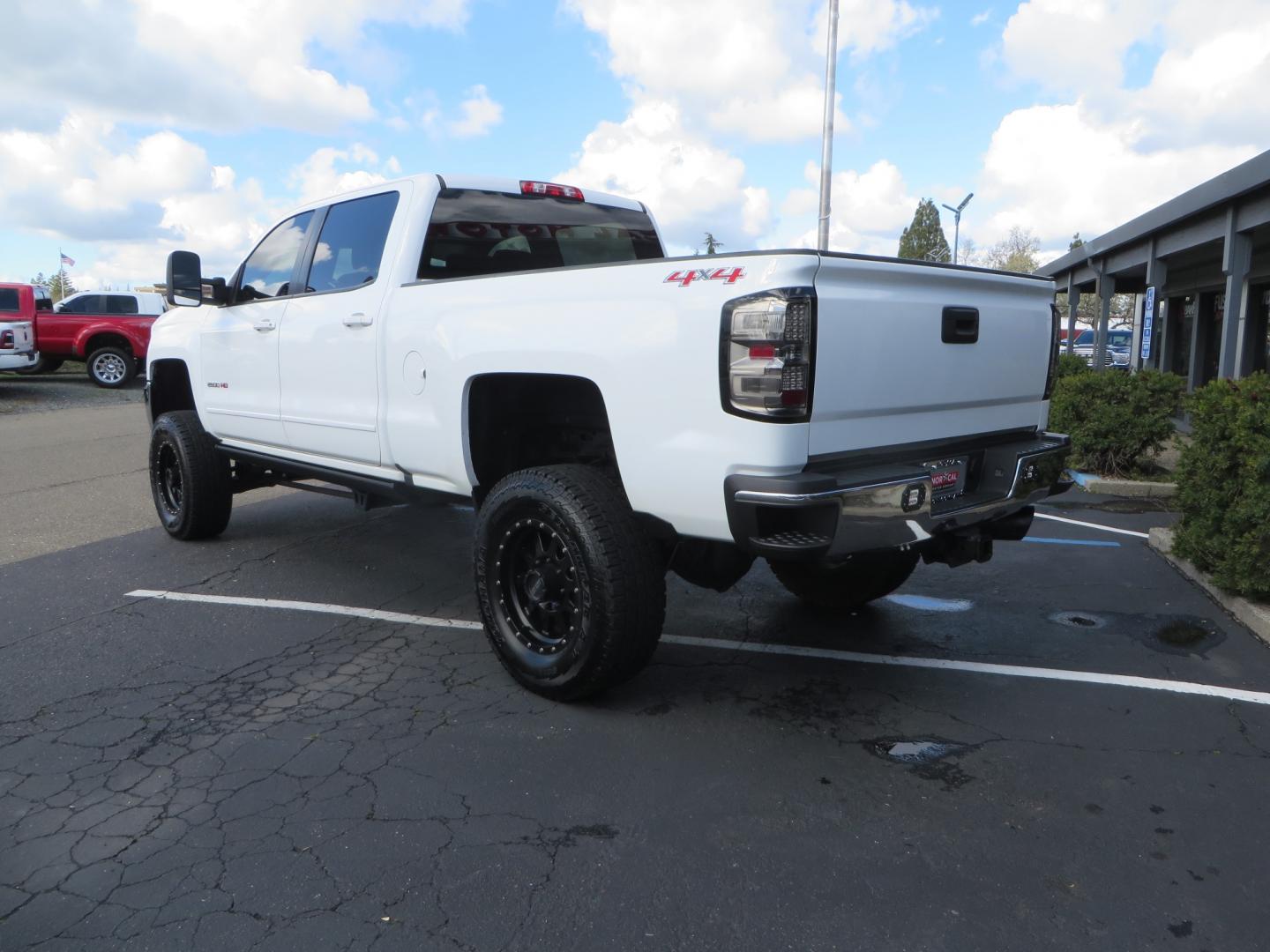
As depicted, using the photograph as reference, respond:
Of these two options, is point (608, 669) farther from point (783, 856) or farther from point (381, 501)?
point (381, 501)

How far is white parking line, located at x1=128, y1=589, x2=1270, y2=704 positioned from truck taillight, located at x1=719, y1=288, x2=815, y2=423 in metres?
1.79

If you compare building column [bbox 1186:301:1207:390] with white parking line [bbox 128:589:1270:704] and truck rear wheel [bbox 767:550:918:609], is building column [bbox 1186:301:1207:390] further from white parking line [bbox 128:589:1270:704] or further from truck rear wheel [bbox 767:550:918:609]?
white parking line [bbox 128:589:1270:704]

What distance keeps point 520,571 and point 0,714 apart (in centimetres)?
207

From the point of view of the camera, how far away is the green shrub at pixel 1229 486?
190 inches

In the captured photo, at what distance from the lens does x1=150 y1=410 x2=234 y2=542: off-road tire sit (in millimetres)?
6250

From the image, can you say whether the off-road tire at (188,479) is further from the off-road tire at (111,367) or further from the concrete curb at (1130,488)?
the off-road tire at (111,367)

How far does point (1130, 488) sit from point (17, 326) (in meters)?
18.6

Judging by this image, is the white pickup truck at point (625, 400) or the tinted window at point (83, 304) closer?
the white pickup truck at point (625, 400)

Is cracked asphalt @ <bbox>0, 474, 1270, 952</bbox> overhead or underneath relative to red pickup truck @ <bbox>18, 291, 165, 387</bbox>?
underneath

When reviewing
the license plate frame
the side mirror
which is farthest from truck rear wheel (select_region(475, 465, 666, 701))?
the side mirror

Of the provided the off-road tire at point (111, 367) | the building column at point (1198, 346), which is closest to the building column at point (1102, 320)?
the building column at point (1198, 346)

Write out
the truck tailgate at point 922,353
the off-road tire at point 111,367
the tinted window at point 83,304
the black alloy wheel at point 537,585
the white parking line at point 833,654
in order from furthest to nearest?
the off-road tire at point 111,367
the tinted window at point 83,304
the white parking line at point 833,654
the black alloy wheel at point 537,585
the truck tailgate at point 922,353

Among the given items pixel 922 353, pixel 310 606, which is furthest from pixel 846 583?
pixel 310 606

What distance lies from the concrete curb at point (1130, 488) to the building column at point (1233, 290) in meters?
4.40
